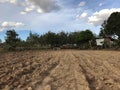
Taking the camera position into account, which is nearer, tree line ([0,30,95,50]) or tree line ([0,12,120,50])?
tree line ([0,12,120,50])

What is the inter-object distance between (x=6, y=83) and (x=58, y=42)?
66.1 m

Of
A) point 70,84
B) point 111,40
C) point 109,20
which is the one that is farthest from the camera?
point 111,40

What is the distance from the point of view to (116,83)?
6.83m

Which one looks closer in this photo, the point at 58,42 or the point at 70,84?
Answer: the point at 70,84

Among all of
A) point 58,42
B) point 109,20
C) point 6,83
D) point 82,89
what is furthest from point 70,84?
point 58,42

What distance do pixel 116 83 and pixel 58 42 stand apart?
66.2 metres

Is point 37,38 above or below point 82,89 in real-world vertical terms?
above

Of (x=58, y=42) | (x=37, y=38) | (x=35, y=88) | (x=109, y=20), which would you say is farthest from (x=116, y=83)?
(x=37, y=38)

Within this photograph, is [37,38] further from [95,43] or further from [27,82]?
[27,82]

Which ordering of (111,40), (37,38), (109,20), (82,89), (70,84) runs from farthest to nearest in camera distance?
(37,38) → (111,40) → (109,20) → (70,84) → (82,89)

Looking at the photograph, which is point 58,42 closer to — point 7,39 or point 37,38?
point 37,38

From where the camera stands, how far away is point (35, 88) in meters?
6.30

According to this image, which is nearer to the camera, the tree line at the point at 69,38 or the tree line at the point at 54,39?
the tree line at the point at 69,38

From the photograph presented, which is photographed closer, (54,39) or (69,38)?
(54,39)
